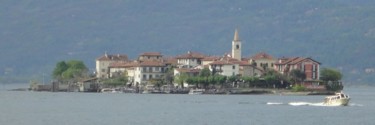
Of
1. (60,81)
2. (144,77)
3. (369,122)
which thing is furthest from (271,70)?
(369,122)

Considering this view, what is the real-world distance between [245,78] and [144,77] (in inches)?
676

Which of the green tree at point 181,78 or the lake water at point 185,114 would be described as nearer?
the lake water at point 185,114

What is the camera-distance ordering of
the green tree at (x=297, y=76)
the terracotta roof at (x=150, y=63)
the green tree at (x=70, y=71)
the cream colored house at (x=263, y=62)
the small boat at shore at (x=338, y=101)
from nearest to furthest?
the small boat at shore at (x=338, y=101) → the green tree at (x=297, y=76) → the cream colored house at (x=263, y=62) → the terracotta roof at (x=150, y=63) → the green tree at (x=70, y=71)

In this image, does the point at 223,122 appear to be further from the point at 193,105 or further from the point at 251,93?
the point at 251,93

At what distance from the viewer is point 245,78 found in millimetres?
144375

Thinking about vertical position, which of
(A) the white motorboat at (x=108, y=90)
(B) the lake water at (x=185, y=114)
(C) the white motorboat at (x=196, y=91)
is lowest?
(B) the lake water at (x=185, y=114)

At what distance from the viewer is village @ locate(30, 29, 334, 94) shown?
474 ft

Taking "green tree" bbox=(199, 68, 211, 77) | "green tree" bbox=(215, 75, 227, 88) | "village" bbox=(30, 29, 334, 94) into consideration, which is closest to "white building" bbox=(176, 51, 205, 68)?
"village" bbox=(30, 29, 334, 94)

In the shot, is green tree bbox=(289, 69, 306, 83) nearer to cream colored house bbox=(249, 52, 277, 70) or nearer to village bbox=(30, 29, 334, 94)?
village bbox=(30, 29, 334, 94)

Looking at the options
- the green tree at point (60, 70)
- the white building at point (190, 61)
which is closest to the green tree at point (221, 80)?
the white building at point (190, 61)

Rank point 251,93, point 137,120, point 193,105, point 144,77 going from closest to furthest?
point 137,120
point 193,105
point 251,93
point 144,77

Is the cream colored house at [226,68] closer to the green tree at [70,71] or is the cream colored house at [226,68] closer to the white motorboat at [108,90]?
the white motorboat at [108,90]

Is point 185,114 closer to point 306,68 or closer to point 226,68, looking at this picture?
point 226,68

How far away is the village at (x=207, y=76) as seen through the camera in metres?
144
